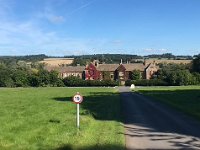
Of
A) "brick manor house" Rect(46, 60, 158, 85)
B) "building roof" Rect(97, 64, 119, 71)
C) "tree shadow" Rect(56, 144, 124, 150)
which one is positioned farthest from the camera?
"building roof" Rect(97, 64, 119, 71)

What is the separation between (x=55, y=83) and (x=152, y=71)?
3372 centimetres

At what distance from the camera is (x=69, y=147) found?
1376 centimetres

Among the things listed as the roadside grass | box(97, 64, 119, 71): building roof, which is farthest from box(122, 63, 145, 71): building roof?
the roadside grass

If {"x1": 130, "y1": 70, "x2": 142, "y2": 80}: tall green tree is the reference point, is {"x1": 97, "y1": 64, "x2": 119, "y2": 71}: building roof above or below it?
above

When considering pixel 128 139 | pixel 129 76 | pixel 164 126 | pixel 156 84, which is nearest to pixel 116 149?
pixel 128 139

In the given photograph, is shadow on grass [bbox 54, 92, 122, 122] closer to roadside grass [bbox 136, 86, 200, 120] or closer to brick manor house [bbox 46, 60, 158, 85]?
roadside grass [bbox 136, 86, 200, 120]

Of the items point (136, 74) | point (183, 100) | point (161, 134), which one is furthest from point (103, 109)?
point (136, 74)

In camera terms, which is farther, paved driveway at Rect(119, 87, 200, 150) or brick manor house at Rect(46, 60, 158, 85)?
brick manor house at Rect(46, 60, 158, 85)

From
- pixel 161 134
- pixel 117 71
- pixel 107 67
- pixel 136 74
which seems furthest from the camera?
pixel 107 67

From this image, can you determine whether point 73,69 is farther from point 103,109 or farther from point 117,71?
point 103,109

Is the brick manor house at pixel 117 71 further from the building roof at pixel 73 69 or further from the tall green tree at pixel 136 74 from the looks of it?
the building roof at pixel 73 69

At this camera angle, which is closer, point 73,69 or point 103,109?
point 103,109

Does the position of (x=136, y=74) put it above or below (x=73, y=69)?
below

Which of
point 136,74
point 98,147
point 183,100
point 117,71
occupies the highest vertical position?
point 117,71
